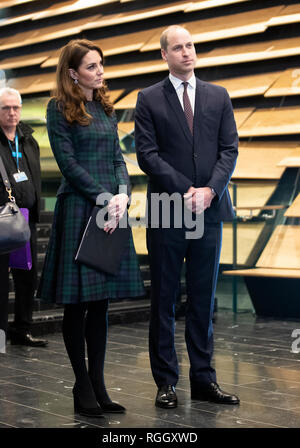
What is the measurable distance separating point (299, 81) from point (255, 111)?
0.45 m

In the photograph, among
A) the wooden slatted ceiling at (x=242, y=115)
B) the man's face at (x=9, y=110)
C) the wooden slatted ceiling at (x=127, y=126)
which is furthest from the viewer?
the wooden slatted ceiling at (x=127, y=126)

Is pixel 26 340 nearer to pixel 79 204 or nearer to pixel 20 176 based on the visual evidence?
pixel 20 176

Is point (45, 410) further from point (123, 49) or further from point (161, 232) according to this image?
point (123, 49)

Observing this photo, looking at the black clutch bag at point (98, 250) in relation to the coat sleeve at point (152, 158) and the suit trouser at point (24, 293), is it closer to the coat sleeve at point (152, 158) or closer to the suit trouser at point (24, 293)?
the coat sleeve at point (152, 158)

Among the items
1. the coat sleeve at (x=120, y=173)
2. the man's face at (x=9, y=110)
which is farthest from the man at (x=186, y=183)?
the man's face at (x=9, y=110)

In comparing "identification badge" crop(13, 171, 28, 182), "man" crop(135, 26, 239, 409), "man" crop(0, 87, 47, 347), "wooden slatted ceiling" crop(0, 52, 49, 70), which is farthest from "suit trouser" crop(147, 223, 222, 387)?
"wooden slatted ceiling" crop(0, 52, 49, 70)

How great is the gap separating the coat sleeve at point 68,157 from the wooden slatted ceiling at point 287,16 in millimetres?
3133

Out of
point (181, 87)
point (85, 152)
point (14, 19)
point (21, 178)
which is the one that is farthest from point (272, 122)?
point (14, 19)

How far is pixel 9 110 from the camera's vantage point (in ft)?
12.9

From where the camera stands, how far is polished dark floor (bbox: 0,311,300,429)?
103 inches

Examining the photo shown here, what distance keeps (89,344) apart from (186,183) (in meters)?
0.68

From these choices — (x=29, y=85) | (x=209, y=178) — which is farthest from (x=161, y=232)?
(x=29, y=85)

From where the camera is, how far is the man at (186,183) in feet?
9.28
